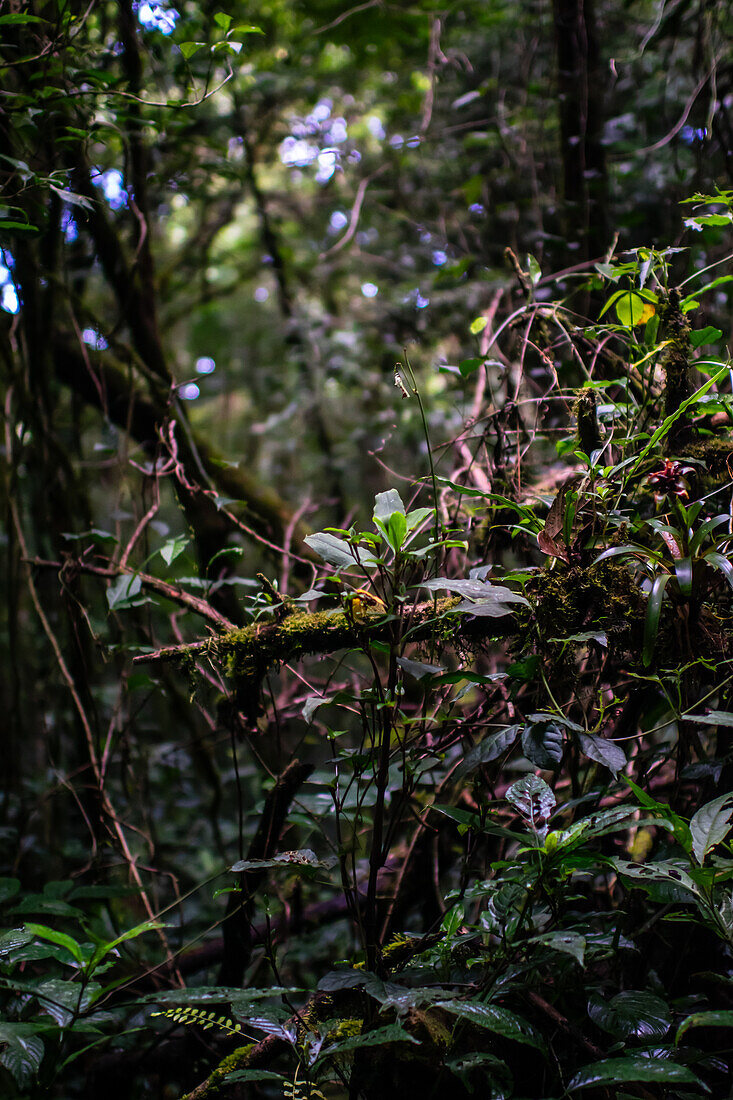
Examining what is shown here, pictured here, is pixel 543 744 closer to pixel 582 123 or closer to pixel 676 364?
pixel 676 364

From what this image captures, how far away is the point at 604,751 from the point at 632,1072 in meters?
0.40

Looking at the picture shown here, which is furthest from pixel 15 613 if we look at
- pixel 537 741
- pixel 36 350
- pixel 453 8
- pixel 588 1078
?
pixel 453 8

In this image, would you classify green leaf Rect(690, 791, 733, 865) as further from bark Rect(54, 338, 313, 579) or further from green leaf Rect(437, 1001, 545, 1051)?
bark Rect(54, 338, 313, 579)

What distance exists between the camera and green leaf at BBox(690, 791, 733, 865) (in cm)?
96

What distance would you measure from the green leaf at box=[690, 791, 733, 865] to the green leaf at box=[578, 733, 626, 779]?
0.13m

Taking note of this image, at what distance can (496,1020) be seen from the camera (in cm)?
94

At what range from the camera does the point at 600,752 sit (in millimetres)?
1026

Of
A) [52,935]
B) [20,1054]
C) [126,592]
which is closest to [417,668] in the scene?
[52,935]

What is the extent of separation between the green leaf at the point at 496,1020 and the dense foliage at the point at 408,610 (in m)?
0.01

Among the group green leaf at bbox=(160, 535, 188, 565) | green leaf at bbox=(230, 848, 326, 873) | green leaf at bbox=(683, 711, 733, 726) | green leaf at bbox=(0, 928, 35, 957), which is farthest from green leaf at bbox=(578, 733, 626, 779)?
green leaf at bbox=(0, 928, 35, 957)

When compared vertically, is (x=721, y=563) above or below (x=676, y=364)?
below

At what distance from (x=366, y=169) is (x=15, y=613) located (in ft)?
11.6

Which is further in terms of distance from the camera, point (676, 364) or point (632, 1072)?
point (676, 364)

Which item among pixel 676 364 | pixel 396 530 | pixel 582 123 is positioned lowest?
pixel 396 530
